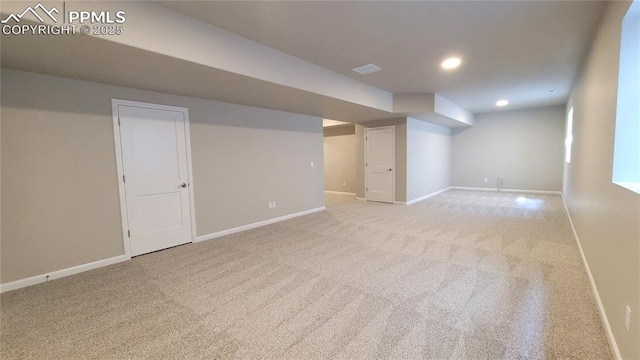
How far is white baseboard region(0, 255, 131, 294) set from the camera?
2.70 meters

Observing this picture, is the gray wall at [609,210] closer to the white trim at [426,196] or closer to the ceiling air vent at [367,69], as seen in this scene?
the ceiling air vent at [367,69]

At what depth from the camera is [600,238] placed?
2.21 m

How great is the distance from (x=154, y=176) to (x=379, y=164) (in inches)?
209

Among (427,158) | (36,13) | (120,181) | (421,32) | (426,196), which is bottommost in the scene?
(426,196)

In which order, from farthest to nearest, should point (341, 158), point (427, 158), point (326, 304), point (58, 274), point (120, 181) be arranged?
point (341, 158) → point (427, 158) → point (120, 181) → point (58, 274) → point (326, 304)

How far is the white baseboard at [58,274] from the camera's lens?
8.84ft

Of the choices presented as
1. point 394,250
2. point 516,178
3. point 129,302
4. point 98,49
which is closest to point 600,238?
point 394,250

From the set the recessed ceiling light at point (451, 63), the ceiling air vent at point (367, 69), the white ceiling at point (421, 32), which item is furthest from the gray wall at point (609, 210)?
the ceiling air vent at point (367, 69)

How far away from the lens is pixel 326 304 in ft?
7.50

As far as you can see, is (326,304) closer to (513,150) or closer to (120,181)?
(120,181)

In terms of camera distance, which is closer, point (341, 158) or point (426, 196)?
point (426, 196)

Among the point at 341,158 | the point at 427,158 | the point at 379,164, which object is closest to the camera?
the point at 379,164

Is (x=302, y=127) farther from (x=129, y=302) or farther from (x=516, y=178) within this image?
(x=516, y=178)

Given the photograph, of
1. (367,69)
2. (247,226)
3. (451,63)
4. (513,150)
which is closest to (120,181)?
(247,226)
